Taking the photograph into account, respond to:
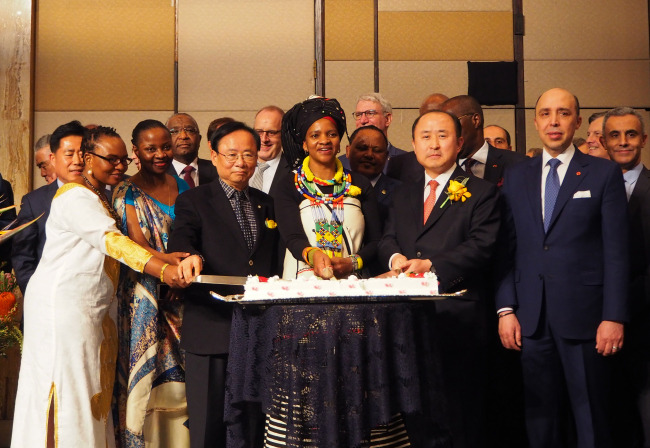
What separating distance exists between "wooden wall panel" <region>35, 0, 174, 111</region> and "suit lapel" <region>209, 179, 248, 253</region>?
13.2 feet

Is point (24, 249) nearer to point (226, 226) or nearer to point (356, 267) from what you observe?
point (226, 226)

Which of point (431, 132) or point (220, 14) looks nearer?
point (431, 132)

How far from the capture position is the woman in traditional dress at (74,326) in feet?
11.6

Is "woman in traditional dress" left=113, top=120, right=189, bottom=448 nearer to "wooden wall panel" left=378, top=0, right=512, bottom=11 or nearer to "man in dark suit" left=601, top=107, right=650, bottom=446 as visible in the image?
"man in dark suit" left=601, top=107, right=650, bottom=446

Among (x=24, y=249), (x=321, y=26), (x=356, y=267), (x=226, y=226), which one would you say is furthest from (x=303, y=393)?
(x=321, y=26)

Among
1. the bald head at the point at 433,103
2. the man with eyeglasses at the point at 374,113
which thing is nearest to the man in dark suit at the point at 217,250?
the man with eyeglasses at the point at 374,113

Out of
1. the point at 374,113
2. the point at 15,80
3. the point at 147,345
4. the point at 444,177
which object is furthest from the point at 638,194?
the point at 15,80

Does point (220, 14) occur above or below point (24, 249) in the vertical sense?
above

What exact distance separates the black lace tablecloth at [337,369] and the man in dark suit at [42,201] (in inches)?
59.9

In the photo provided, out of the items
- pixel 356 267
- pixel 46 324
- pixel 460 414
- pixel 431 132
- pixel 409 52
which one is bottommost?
pixel 460 414

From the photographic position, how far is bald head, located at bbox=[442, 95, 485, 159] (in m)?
4.80

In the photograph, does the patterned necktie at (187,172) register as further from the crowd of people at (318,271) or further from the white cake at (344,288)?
the white cake at (344,288)

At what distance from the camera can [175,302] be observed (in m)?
4.04

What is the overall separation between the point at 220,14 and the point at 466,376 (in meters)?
5.12
